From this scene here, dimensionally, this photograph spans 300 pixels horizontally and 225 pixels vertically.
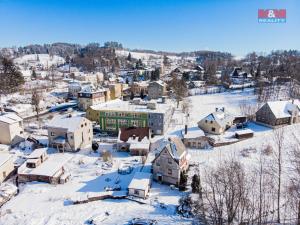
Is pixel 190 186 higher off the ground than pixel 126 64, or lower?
lower

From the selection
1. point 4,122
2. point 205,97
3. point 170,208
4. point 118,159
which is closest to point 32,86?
point 4,122

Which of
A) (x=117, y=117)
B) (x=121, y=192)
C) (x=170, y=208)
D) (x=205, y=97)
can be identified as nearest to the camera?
(x=170, y=208)

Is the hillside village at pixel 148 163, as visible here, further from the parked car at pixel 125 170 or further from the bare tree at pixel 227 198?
the parked car at pixel 125 170

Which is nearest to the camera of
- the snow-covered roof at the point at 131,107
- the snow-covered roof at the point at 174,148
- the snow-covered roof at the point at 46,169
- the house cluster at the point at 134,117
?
the snow-covered roof at the point at 174,148

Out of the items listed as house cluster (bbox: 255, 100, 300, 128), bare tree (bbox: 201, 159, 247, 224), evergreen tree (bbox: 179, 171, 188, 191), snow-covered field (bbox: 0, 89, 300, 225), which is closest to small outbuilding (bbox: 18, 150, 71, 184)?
snow-covered field (bbox: 0, 89, 300, 225)

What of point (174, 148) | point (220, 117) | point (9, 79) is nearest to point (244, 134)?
point (220, 117)

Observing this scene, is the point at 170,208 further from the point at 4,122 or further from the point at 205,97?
the point at 205,97

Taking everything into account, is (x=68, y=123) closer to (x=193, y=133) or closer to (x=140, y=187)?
(x=140, y=187)

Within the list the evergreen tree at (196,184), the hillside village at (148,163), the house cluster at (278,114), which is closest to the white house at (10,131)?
the hillside village at (148,163)
